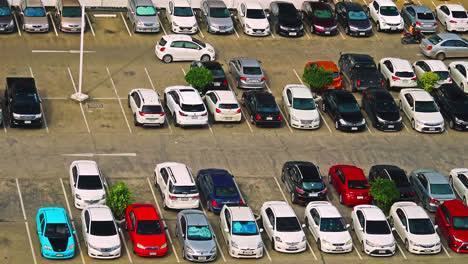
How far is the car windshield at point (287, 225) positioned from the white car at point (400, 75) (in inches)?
682

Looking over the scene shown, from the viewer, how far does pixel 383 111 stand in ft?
208

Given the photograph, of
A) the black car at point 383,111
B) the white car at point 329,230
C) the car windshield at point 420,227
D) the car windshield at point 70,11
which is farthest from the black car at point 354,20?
the car windshield at point 420,227

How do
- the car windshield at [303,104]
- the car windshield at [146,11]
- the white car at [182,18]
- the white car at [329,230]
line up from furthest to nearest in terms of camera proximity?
1. the white car at [182,18]
2. the car windshield at [146,11]
3. the car windshield at [303,104]
4. the white car at [329,230]

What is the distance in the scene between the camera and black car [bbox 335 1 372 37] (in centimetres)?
7331

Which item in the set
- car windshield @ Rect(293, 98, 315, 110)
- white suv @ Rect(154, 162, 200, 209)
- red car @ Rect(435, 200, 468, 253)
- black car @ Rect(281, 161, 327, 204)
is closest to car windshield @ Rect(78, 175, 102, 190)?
white suv @ Rect(154, 162, 200, 209)

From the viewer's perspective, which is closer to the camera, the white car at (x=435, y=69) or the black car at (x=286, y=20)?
the white car at (x=435, y=69)

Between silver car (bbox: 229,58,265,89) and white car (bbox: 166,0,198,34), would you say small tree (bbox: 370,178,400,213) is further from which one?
white car (bbox: 166,0,198,34)

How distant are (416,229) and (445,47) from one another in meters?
20.9

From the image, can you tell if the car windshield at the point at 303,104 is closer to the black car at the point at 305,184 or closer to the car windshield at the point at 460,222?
the black car at the point at 305,184

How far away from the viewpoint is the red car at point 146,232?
50.6m

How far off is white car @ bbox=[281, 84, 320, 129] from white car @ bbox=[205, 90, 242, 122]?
3004 mm

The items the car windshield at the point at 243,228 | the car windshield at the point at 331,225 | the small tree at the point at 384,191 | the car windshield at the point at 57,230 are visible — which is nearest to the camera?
the car windshield at the point at 57,230

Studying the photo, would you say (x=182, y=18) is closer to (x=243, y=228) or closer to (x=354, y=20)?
(x=354, y=20)

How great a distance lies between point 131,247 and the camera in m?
51.5
